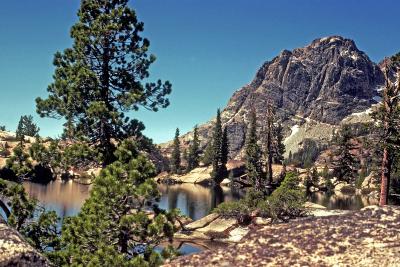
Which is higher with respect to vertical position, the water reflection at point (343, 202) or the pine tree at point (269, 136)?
the pine tree at point (269, 136)

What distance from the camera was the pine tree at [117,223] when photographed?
16.9 m

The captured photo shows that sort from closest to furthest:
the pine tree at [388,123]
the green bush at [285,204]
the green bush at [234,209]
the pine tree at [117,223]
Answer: the pine tree at [117,223], the pine tree at [388,123], the green bush at [285,204], the green bush at [234,209]

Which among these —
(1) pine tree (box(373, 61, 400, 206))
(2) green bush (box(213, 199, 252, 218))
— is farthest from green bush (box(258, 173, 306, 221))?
(1) pine tree (box(373, 61, 400, 206))

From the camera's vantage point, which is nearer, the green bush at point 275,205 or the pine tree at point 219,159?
the green bush at point 275,205

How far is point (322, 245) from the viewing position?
700 centimetres

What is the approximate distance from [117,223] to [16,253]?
982 cm

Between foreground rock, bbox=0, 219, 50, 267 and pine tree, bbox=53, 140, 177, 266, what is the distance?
8111 millimetres

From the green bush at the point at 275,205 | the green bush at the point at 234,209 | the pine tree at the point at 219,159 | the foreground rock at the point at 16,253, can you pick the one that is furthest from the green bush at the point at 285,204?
the pine tree at the point at 219,159

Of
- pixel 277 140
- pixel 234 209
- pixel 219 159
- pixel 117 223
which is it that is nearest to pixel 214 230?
pixel 234 209

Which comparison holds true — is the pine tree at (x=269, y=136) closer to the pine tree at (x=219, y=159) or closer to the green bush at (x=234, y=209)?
the green bush at (x=234, y=209)

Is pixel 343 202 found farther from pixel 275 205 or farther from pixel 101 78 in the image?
pixel 101 78

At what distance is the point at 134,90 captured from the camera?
2266 centimetres

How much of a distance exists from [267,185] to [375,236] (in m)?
45.3

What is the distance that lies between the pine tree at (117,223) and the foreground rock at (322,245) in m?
9.95
